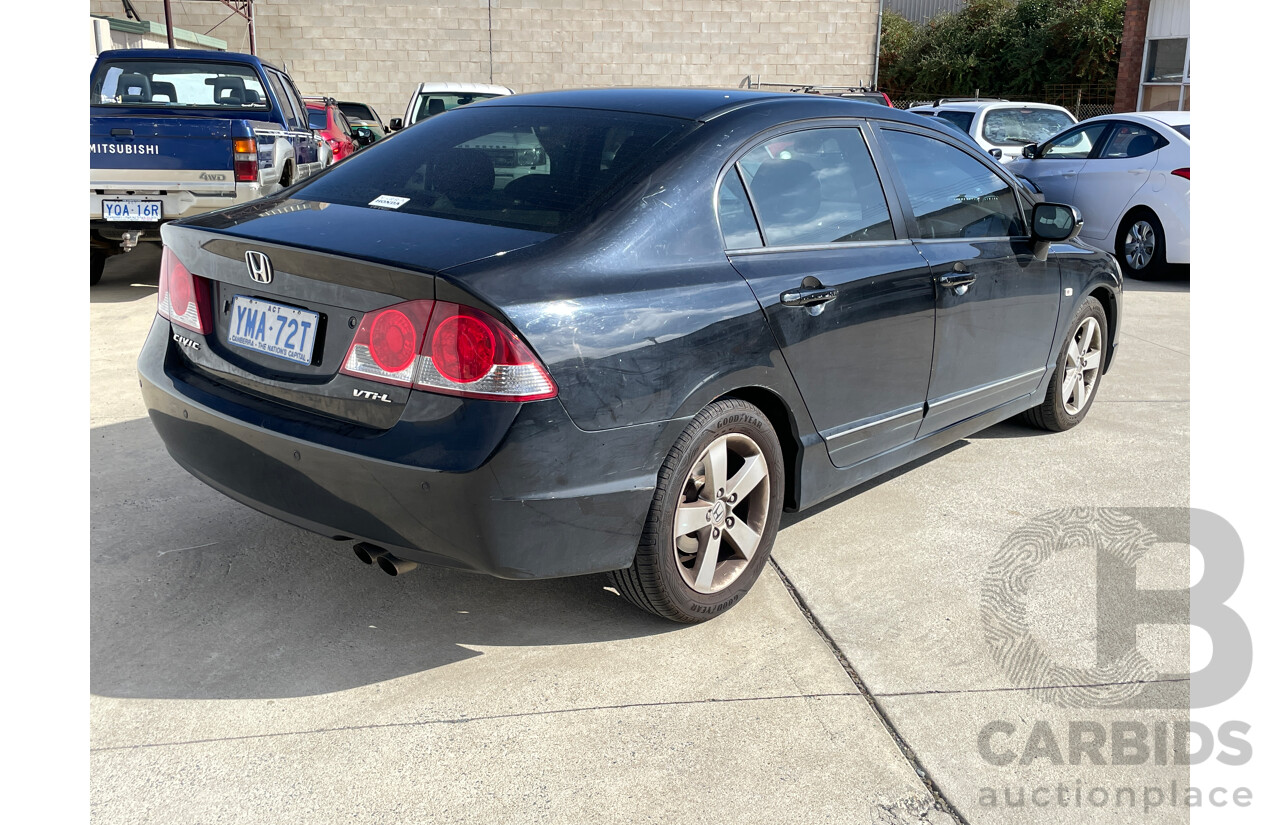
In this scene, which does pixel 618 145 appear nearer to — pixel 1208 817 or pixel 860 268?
pixel 860 268

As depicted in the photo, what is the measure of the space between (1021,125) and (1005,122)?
0.27 m

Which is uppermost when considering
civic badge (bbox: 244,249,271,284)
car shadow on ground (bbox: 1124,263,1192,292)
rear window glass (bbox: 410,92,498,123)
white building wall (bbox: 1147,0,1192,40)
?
white building wall (bbox: 1147,0,1192,40)

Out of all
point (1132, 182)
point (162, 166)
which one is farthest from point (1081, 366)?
point (162, 166)

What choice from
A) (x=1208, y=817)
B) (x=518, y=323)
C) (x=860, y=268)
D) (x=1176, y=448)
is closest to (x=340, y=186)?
(x=518, y=323)

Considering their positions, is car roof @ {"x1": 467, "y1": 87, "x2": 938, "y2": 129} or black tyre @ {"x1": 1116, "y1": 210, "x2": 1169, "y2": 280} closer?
car roof @ {"x1": 467, "y1": 87, "x2": 938, "y2": 129}

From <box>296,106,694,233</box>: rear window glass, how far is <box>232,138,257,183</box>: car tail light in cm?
461

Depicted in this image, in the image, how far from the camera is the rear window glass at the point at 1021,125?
13336 millimetres

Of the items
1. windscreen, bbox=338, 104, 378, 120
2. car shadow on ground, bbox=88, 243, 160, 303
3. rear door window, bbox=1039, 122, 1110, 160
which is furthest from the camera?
windscreen, bbox=338, 104, 378, 120

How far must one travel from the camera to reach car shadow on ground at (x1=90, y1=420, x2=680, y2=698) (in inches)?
117

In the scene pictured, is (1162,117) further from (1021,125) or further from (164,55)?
(164,55)

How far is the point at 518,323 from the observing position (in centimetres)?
259

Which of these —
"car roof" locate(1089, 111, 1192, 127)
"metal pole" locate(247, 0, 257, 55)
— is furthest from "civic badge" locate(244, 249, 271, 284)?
"metal pole" locate(247, 0, 257, 55)

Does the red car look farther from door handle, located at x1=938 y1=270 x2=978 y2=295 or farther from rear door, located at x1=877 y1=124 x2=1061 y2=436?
door handle, located at x1=938 y1=270 x2=978 y2=295

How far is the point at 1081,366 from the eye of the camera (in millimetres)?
5332
